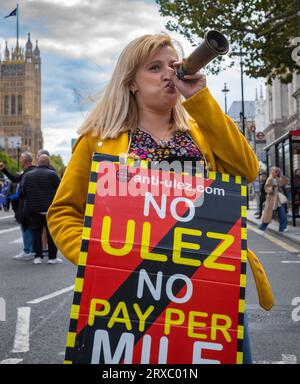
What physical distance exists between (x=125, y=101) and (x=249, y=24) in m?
16.0

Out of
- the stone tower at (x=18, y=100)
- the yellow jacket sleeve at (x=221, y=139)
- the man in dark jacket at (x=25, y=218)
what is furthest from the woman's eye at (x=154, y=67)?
the stone tower at (x=18, y=100)

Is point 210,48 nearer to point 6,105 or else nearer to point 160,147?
point 160,147

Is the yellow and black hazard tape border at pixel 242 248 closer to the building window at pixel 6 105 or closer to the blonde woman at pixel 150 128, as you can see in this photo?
the blonde woman at pixel 150 128

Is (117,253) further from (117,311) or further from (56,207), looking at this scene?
(56,207)

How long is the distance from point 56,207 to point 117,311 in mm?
544

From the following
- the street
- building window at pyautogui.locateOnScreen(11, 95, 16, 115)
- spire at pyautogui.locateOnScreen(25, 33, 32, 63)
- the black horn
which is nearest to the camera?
the black horn

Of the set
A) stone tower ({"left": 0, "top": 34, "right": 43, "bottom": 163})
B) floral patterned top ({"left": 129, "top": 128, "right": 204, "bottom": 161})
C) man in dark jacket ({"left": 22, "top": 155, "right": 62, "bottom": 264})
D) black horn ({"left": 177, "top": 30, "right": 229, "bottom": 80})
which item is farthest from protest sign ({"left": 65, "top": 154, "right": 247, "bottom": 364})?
stone tower ({"left": 0, "top": 34, "right": 43, "bottom": 163})

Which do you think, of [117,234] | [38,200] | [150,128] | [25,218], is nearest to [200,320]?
[117,234]

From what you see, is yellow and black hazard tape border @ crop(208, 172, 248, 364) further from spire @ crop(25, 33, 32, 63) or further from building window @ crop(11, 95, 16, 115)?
spire @ crop(25, 33, 32, 63)

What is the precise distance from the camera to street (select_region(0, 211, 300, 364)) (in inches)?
176

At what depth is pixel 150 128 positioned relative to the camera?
236 cm

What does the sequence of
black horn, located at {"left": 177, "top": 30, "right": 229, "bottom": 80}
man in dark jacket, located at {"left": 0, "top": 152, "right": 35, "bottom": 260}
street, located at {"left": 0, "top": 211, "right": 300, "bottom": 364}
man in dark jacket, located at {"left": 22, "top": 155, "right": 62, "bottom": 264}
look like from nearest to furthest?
black horn, located at {"left": 177, "top": 30, "right": 229, "bottom": 80} < street, located at {"left": 0, "top": 211, "right": 300, "bottom": 364} < man in dark jacket, located at {"left": 22, "top": 155, "right": 62, "bottom": 264} < man in dark jacket, located at {"left": 0, "top": 152, "right": 35, "bottom": 260}

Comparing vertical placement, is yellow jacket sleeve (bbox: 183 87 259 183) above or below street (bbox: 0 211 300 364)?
above
